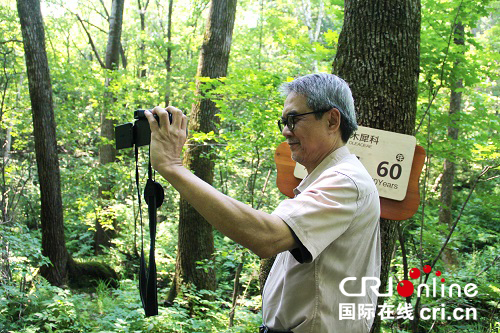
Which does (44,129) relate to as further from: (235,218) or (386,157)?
(235,218)

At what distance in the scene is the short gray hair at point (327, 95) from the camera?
1456mm

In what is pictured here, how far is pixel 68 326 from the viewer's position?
4879mm

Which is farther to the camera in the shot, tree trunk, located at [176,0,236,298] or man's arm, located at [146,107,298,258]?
tree trunk, located at [176,0,236,298]

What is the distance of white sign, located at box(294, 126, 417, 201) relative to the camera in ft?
7.43

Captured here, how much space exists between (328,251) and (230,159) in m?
4.63

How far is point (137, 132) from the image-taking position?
1511mm

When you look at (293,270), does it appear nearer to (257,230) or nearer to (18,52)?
(257,230)

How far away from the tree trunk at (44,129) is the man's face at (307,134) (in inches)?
255

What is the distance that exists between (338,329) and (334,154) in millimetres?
627

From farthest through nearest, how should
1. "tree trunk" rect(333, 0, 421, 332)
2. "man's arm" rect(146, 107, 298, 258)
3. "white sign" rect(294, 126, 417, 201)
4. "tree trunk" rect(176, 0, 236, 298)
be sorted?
"tree trunk" rect(176, 0, 236, 298), "tree trunk" rect(333, 0, 421, 332), "white sign" rect(294, 126, 417, 201), "man's arm" rect(146, 107, 298, 258)

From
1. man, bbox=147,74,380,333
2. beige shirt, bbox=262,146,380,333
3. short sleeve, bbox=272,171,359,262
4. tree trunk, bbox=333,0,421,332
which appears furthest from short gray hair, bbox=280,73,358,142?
tree trunk, bbox=333,0,421,332

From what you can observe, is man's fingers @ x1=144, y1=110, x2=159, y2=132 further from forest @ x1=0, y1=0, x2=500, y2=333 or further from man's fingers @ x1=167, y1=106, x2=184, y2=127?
forest @ x1=0, y1=0, x2=500, y2=333

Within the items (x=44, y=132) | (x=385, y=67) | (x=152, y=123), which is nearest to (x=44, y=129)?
(x=44, y=132)

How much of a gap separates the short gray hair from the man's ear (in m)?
0.02
